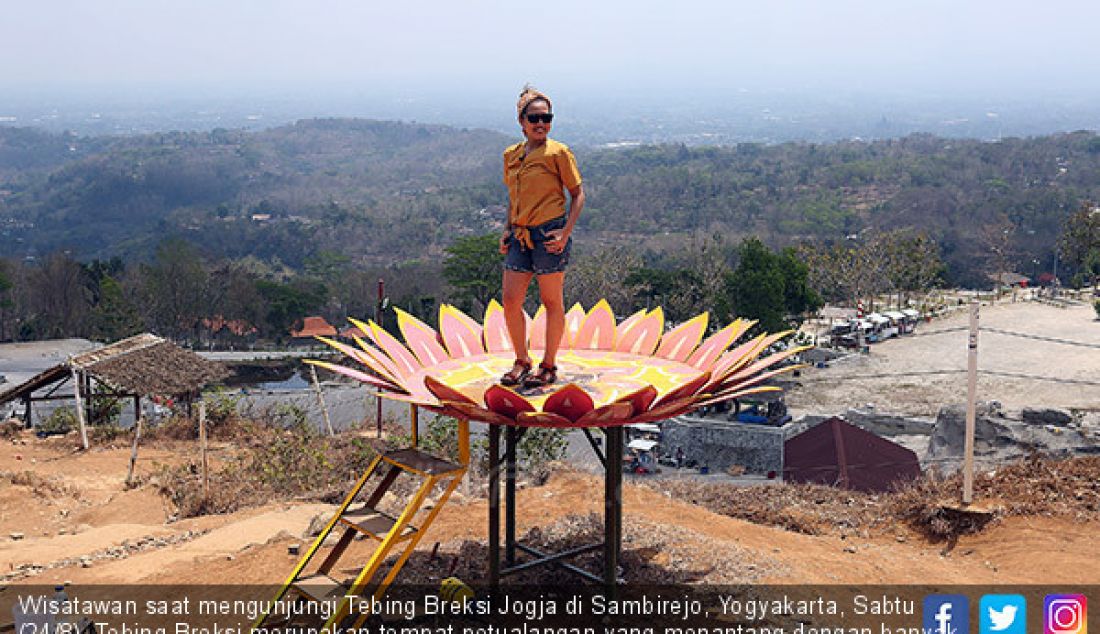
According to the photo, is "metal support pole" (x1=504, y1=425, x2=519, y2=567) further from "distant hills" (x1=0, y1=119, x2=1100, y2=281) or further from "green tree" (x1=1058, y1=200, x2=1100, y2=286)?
"distant hills" (x1=0, y1=119, x2=1100, y2=281)

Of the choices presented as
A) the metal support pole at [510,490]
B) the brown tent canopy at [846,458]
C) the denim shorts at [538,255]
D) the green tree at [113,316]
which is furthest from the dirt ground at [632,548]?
the green tree at [113,316]

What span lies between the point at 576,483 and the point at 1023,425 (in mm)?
10811

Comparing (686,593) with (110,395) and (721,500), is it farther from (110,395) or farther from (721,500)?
(110,395)

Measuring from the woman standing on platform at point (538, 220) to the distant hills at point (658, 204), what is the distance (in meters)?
79.9

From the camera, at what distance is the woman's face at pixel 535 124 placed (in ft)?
24.8

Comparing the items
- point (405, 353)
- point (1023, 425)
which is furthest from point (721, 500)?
point (1023, 425)

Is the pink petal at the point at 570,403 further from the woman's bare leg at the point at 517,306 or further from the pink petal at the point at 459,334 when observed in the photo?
the pink petal at the point at 459,334

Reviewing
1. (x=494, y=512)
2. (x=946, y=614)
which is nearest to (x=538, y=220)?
(x=494, y=512)

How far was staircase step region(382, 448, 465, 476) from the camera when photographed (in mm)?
7249

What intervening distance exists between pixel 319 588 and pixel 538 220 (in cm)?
327

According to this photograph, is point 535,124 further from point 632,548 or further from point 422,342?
point 632,548

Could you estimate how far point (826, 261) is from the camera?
59.0 metres

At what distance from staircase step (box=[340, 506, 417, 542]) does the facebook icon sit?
4.06 m

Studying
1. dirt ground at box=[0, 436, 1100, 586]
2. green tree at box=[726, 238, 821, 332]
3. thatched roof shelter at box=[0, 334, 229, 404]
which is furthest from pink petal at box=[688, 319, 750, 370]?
green tree at box=[726, 238, 821, 332]
